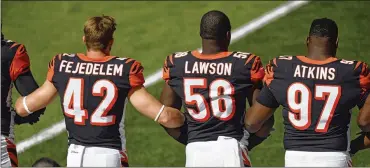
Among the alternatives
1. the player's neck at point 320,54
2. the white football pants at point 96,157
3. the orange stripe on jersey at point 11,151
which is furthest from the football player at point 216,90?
the orange stripe on jersey at point 11,151

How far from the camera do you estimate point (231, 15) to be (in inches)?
757

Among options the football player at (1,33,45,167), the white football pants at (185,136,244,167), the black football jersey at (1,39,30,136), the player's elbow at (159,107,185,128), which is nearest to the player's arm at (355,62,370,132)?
the white football pants at (185,136,244,167)

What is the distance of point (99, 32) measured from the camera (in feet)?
33.1

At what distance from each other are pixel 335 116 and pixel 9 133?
345cm

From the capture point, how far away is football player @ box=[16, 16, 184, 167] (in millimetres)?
10086

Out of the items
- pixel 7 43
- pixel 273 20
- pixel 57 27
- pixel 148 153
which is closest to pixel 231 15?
pixel 273 20

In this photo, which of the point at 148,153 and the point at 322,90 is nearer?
the point at 322,90

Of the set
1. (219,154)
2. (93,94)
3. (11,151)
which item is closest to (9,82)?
(11,151)

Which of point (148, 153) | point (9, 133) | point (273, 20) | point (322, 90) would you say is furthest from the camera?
point (273, 20)

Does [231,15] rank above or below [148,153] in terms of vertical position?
above

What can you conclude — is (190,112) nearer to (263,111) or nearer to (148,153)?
(263,111)

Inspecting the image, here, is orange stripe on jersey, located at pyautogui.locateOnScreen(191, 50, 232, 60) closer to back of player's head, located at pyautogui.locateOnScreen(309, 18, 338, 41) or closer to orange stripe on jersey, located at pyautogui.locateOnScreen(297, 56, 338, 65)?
orange stripe on jersey, located at pyautogui.locateOnScreen(297, 56, 338, 65)

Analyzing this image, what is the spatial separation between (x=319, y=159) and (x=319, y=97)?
2.07 ft

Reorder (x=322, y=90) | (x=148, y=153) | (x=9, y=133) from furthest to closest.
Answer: (x=148, y=153) < (x=9, y=133) < (x=322, y=90)
